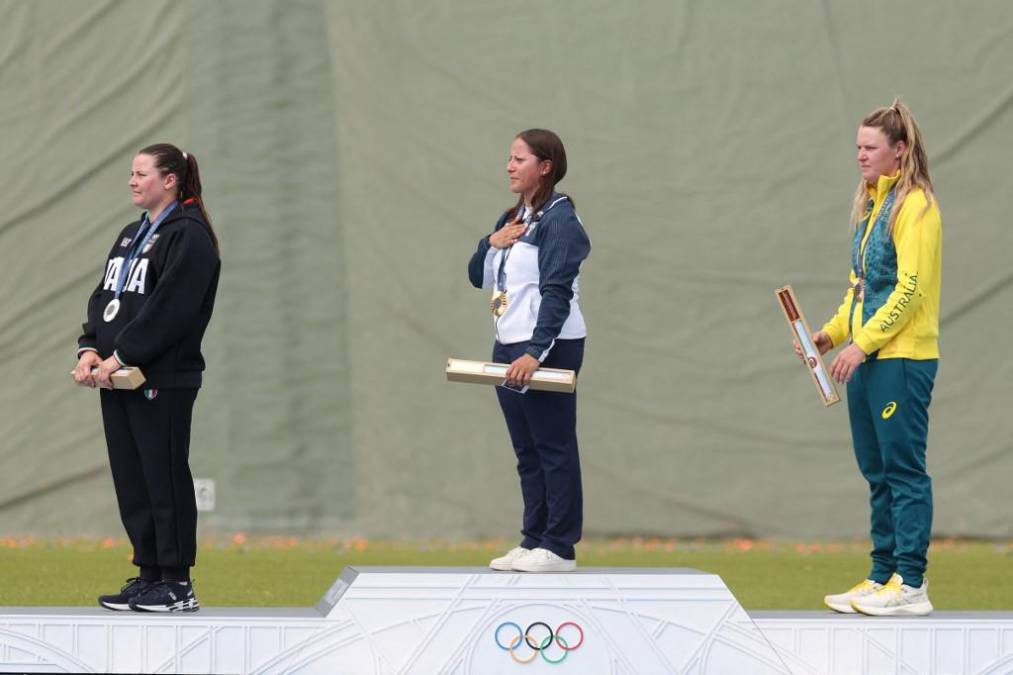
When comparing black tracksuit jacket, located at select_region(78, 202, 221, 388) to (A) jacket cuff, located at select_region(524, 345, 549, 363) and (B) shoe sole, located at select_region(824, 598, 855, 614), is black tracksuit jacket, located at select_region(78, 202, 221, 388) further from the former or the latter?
(B) shoe sole, located at select_region(824, 598, 855, 614)

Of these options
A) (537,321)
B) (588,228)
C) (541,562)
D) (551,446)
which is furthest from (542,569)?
(588,228)

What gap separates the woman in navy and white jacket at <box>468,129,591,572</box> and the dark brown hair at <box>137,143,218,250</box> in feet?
2.64

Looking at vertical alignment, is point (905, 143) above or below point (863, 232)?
above

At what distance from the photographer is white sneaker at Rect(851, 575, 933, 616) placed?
12.8 feet

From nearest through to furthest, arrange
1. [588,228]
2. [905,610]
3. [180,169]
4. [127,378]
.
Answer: [127,378] → [905,610] → [180,169] → [588,228]

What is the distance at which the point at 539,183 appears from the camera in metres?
4.09

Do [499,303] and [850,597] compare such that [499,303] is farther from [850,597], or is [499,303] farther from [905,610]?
[905,610]

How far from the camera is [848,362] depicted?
3.84 meters

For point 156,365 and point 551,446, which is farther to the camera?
point 551,446

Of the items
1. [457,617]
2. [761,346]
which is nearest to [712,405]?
[761,346]

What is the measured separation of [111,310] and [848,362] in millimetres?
1917

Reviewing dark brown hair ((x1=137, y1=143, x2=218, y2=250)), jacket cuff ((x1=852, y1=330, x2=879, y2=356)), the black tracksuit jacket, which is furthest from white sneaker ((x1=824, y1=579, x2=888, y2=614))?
dark brown hair ((x1=137, y1=143, x2=218, y2=250))

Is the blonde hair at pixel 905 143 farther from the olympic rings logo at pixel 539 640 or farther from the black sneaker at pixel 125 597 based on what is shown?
the black sneaker at pixel 125 597

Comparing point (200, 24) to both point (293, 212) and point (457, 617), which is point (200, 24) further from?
point (457, 617)
